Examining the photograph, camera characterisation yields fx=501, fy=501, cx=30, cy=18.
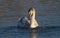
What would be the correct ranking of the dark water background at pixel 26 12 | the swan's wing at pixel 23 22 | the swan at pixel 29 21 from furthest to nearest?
the swan's wing at pixel 23 22
the swan at pixel 29 21
the dark water background at pixel 26 12

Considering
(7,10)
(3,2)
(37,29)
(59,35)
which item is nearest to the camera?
(59,35)

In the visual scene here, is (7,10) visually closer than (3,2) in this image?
Yes

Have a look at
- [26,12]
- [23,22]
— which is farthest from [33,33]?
[26,12]

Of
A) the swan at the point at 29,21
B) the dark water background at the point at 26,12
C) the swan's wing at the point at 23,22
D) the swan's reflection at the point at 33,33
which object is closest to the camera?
the swan's reflection at the point at 33,33

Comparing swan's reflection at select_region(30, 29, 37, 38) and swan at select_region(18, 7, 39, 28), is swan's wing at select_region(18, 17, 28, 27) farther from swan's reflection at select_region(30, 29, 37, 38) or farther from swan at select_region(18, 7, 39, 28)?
swan's reflection at select_region(30, 29, 37, 38)

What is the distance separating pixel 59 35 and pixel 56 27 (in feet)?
3.45

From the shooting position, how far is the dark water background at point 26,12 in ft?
58.2

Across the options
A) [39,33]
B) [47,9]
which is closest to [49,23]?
[39,33]

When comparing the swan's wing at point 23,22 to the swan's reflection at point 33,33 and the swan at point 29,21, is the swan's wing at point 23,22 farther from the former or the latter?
the swan's reflection at point 33,33

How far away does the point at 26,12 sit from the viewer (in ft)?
72.4

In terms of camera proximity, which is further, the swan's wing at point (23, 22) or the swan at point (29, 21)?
the swan's wing at point (23, 22)

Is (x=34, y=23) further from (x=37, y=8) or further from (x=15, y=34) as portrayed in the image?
(x=37, y=8)

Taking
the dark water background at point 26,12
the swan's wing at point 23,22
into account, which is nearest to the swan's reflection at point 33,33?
the dark water background at point 26,12

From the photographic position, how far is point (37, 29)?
18.7 metres
